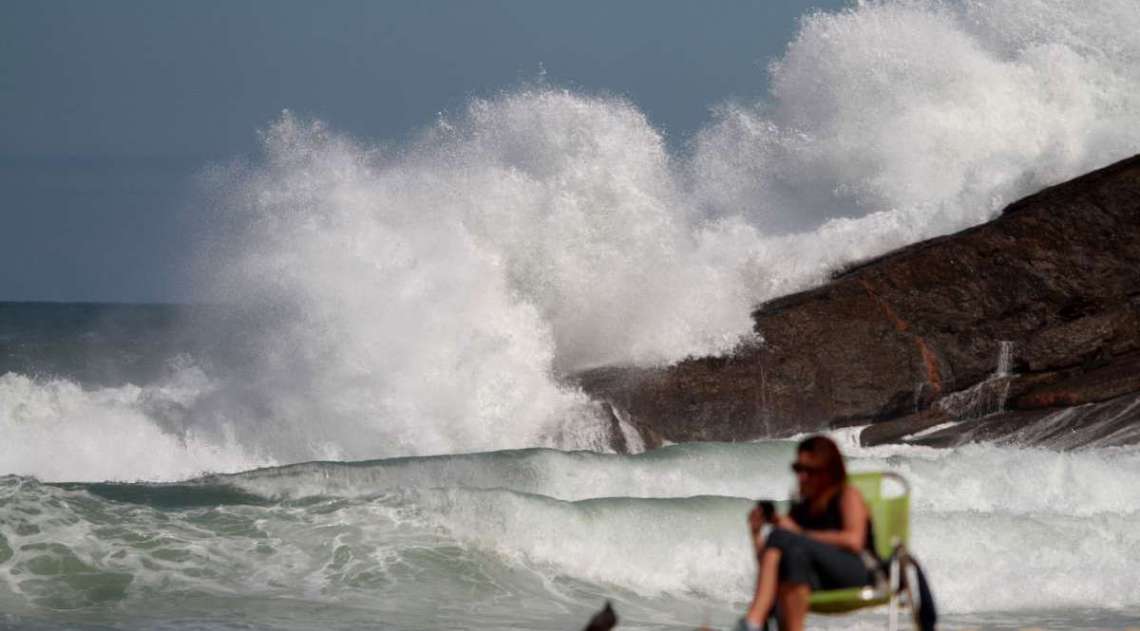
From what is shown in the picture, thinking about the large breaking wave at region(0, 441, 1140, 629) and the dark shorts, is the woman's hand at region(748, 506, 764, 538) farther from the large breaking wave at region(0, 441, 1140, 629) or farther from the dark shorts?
the large breaking wave at region(0, 441, 1140, 629)

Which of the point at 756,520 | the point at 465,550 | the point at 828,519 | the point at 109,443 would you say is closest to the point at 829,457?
the point at 828,519

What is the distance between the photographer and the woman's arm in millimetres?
6199

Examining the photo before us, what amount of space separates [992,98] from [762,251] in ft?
13.5

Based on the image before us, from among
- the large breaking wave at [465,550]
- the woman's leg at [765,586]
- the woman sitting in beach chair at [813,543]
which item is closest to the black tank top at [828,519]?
the woman sitting in beach chair at [813,543]

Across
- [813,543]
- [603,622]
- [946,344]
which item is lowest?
[603,622]

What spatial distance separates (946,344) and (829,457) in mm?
10201

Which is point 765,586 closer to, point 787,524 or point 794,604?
point 794,604

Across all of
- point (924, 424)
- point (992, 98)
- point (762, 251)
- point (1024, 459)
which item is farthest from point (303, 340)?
point (992, 98)

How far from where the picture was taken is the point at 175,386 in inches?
699

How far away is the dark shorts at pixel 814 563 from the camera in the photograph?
A: 20.0 ft

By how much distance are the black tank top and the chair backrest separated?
Answer: 200 mm

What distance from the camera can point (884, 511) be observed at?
6641 millimetres

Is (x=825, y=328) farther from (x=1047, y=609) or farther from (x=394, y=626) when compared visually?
(x=394, y=626)

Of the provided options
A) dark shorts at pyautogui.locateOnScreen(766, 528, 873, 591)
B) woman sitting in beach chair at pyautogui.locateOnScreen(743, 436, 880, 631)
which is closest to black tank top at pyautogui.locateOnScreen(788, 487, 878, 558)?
woman sitting in beach chair at pyautogui.locateOnScreen(743, 436, 880, 631)
